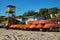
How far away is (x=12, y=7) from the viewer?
56719mm

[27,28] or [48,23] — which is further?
[27,28]

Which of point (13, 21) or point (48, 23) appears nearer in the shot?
point (48, 23)

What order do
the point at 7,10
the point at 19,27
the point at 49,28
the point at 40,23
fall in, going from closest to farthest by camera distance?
the point at 49,28, the point at 40,23, the point at 19,27, the point at 7,10

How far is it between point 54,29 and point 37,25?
3464 mm

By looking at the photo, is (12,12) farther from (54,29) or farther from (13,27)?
(54,29)

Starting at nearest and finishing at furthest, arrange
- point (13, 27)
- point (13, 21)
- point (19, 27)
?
point (19, 27), point (13, 27), point (13, 21)

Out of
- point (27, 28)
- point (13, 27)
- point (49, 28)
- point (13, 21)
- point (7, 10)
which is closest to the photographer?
point (49, 28)

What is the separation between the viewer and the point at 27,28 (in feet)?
117

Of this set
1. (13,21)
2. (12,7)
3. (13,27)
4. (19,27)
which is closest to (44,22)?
(19,27)

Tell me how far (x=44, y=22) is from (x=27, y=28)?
16.9ft

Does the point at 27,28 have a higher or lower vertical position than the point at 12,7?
lower

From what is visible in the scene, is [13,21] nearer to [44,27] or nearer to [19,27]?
[19,27]

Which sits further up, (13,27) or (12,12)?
(12,12)

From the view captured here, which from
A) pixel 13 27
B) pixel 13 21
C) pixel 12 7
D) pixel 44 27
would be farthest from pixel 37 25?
pixel 12 7
